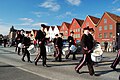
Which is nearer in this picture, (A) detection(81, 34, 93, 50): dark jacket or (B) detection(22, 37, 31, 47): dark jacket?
(A) detection(81, 34, 93, 50): dark jacket

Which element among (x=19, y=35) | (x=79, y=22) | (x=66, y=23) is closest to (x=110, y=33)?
(x=79, y=22)

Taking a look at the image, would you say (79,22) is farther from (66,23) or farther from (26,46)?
(26,46)

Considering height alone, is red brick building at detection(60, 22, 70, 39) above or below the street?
above

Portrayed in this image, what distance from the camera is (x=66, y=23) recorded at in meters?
77.9

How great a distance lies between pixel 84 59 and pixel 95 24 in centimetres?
5616

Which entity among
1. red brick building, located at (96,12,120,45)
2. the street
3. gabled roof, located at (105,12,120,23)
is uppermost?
gabled roof, located at (105,12,120,23)

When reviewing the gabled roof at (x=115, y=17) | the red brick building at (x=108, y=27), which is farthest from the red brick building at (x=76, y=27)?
the gabled roof at (x=115, y=17)

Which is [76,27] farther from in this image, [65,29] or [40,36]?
[40,36]

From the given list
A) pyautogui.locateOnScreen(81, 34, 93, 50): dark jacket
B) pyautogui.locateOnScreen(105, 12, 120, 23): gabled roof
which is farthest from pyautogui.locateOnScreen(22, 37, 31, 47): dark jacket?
pyautogui.locateOnScreen(105, 12, 120, 23): gabled roof

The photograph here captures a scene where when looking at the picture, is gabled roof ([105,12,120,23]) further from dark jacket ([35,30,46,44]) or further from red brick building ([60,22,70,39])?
dark jacket ([35,30,46,44])

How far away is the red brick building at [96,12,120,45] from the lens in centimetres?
5562

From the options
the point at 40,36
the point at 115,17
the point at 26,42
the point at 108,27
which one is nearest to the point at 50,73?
the point at 40,36

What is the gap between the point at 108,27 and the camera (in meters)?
58.3

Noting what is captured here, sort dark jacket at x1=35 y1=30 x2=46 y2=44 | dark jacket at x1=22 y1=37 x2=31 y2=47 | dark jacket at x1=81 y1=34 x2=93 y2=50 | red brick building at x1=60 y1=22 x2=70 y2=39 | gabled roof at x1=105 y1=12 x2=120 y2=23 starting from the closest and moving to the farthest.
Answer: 1. dark jacket at x1=81 y1=34 x2=93 y2=50
2. dark jacket at x1=35 y1=30 x2=46 y2=44
3. dark jacket at x1=22 y1=37 x2=31 y2=47
4. gabled roof at x1=105 y1=12 x2=120 y2=23
5. red brick building at x1=60 y1=22 x2=70 y2=39
